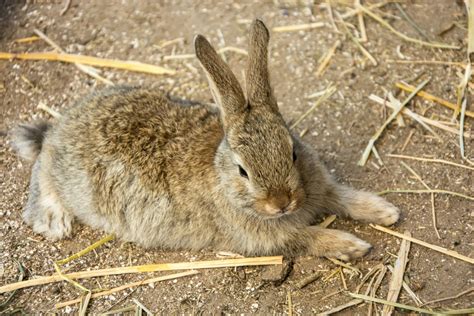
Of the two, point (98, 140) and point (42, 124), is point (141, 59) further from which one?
point (98, 140)

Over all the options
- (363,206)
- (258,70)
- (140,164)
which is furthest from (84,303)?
(363,206)

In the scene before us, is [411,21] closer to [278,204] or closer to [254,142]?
[254,142]

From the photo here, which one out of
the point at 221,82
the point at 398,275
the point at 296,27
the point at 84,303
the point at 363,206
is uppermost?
the point at 221,82

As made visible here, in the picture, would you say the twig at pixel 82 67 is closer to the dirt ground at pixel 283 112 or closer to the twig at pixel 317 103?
the dirt ground at pixel 283 112

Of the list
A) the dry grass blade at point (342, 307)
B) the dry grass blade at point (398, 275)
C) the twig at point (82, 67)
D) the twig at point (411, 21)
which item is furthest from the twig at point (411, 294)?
the twig at point (82, 67)

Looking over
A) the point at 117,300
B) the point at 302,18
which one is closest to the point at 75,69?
the point at 302,18

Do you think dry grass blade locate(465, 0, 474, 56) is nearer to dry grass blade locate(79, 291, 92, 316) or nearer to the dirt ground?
the dirt ground
